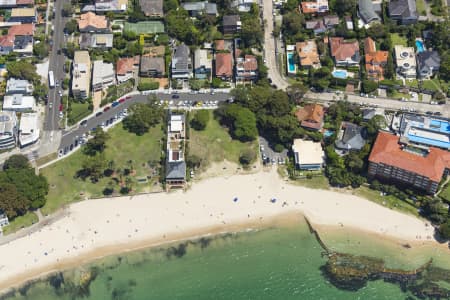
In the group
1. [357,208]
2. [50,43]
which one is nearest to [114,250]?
[357,208]

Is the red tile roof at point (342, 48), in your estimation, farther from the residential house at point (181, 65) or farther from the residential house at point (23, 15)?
the residential house at point (23, 15)

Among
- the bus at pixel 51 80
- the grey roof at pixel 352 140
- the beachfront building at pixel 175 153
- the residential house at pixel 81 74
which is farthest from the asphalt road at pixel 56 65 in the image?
the grey roof at pixel 352 140

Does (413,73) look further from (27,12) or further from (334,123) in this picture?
(27,12)

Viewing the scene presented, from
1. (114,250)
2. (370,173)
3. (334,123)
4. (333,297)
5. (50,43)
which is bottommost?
(333,297)

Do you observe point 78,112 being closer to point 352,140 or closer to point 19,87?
point 19,87

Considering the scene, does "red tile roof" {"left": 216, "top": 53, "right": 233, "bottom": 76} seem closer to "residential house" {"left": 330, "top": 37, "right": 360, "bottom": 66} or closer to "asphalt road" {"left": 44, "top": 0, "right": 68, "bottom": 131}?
"residential house" {"left": 330, "top": 37, "right": 360, "bottom": 66}

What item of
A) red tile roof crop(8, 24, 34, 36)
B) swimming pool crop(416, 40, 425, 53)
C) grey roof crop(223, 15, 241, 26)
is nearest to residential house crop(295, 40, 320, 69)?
grey roof crop(223, 15, 241, 26)
